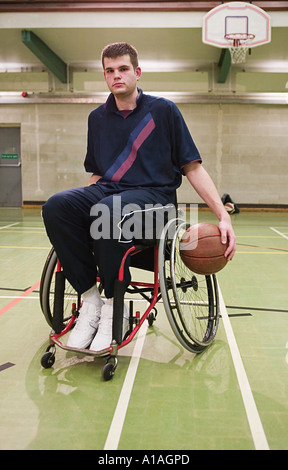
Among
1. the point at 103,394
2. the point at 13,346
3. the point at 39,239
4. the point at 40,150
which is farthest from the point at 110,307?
the point at 40,150

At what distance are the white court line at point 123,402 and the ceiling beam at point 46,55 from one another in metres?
7.48

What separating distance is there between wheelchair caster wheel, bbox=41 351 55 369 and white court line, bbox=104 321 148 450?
1.17ft

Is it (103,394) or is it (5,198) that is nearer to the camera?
(103,394)

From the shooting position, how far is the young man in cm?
184

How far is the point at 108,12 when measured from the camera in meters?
7.70

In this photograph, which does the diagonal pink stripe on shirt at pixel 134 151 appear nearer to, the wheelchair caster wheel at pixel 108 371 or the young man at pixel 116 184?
the young man at pixel 116 184

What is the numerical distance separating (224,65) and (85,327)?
28.6 ft

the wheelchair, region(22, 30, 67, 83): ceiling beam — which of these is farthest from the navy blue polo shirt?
region(22, 30, 67, 83): ceiling beam

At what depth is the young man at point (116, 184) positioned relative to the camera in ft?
6.05

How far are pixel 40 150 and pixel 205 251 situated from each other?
972 centimetres

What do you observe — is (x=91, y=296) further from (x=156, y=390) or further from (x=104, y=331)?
(x=156, y=390)

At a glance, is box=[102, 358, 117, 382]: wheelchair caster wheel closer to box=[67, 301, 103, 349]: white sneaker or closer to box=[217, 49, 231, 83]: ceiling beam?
box=[67, 301, 103, 349]: white sneaker
